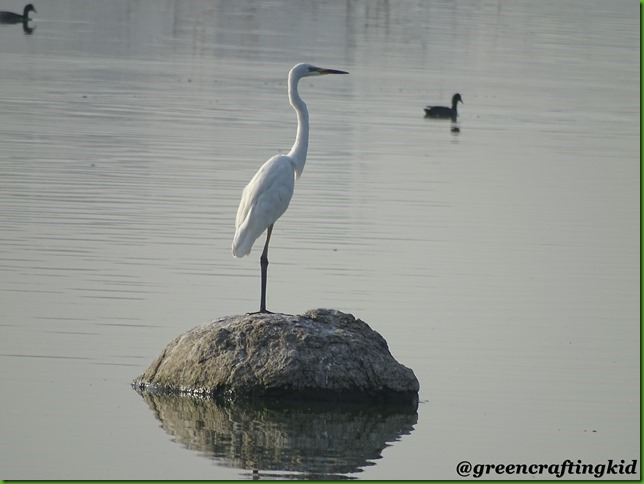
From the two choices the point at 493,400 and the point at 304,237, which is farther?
the point at 304,237

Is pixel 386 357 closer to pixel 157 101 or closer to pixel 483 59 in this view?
pixel 157 101

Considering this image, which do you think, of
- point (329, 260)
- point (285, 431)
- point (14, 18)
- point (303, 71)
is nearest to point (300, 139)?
point (303, 71)

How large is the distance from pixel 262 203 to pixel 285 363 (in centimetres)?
173

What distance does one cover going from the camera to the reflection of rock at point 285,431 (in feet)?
35.2

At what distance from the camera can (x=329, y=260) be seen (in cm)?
1767

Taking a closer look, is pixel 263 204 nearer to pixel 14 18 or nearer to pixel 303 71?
pixel 303 71

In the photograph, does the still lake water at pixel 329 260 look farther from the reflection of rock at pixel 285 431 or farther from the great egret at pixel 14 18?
the great egret at pixel 14 18

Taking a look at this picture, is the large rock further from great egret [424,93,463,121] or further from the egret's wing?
great egret [424,93,463,121]

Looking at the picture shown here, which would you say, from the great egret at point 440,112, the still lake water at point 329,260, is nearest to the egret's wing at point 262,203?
the still lake water at point 329,260

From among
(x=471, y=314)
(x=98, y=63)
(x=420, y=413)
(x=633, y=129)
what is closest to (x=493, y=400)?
(x=420, y=413)

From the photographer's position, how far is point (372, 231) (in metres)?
19.7

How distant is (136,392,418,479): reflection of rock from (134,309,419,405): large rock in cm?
12

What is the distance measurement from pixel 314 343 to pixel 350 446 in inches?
44.3

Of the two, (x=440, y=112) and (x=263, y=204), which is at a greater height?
(x=440, y=112)
